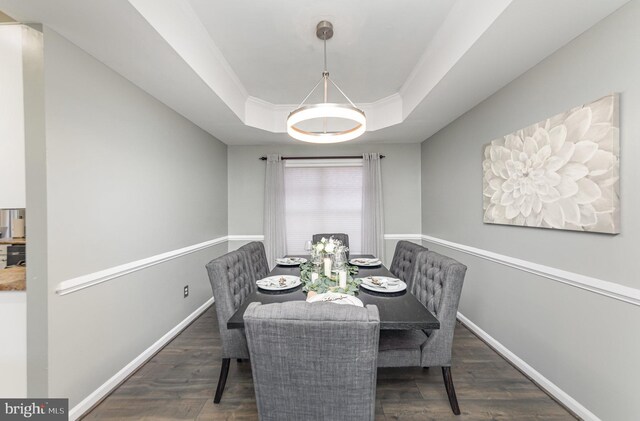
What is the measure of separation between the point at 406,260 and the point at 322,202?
199 centimetres

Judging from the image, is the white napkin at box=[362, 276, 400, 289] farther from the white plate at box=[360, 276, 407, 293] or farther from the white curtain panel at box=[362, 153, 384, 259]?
the white curtain panel at box=[362, 153, 384, 259]

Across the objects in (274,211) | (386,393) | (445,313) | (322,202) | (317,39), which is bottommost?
(386,393)

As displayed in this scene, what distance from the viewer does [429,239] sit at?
3.86m

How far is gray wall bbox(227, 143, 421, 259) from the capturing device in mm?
4148

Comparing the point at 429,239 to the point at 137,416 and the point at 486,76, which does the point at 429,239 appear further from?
the point at 137,416

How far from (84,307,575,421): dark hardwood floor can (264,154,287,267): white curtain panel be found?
6.06 ft

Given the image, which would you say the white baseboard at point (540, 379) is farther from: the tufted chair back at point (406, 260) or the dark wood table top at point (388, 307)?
the dark wood table top at point (388, 307)

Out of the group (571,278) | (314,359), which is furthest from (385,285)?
(571,278)

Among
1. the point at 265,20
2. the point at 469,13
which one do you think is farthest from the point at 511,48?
the point at 265,20

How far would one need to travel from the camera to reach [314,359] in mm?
977

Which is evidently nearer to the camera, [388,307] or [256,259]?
[388,307]

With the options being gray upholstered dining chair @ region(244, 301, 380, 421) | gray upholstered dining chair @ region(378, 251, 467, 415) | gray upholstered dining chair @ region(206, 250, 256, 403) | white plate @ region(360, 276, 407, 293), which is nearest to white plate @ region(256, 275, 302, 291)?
gray upholstered dining chair @ region(206, 250, 256, 403)

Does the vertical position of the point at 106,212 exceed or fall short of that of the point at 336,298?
it exceeds it

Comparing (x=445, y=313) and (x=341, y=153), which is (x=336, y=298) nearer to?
(x=445, y=313)
